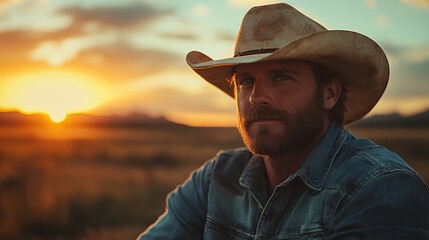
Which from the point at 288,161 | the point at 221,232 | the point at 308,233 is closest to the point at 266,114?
the point at 288,161

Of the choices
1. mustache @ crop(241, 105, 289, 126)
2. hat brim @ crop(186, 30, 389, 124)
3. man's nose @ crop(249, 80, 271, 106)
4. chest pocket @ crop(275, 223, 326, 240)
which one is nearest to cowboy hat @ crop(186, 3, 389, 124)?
hat brim @ crop(186, 30, 389, 124)

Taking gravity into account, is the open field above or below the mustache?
below

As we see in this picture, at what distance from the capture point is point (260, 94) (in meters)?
3.55

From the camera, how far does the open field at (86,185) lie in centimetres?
968

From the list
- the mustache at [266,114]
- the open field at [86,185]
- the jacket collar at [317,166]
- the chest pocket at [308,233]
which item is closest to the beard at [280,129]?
the mustache at [266,114]

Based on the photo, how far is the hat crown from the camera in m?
3.62

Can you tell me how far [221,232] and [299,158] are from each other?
Result: 666mm

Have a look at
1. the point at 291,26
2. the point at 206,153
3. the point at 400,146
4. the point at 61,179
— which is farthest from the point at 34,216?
the point at 400,146

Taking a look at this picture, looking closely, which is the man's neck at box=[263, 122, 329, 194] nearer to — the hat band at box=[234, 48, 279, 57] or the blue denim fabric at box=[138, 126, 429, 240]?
the blue denim fabric at box=[138, 126, 429, 240]

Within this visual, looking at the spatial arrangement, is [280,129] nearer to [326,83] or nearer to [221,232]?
[326,83]

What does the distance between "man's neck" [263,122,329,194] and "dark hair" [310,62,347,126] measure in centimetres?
11

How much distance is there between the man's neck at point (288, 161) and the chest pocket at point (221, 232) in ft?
1.13

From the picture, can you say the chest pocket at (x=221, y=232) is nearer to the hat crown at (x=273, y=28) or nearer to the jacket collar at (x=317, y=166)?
the jacket collar at (x=317, y=166)

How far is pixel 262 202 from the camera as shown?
12.2 ft
